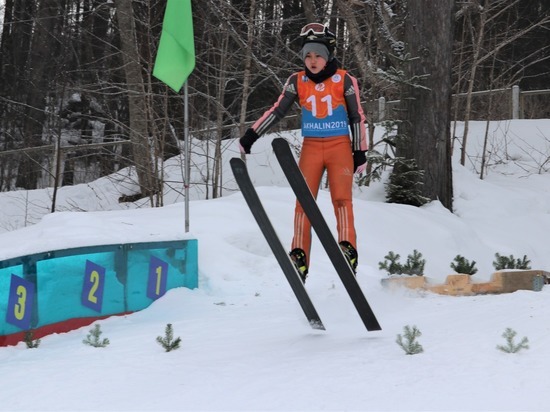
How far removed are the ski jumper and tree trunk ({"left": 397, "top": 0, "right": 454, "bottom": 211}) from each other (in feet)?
17.6

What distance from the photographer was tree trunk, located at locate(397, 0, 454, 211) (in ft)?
34.3

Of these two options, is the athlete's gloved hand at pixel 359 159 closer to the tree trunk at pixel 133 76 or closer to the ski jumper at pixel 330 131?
the ski jumper at pixel 330 131

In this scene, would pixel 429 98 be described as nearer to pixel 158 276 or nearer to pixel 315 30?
pixel 158 276

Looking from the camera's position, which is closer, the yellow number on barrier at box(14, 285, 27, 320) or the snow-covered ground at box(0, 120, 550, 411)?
the snow-covered ground at box(0, 120, 550, 411)

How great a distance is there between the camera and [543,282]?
5.89 meters

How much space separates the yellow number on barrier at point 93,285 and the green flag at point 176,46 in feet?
6.82

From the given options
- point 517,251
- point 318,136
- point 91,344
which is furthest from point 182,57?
point 517,251

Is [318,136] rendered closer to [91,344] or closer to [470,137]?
[91,344]

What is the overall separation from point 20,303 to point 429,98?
6877 millimetres

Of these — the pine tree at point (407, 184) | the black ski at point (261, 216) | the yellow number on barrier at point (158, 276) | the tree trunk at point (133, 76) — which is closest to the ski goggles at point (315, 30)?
the black ski at point (261, 216)

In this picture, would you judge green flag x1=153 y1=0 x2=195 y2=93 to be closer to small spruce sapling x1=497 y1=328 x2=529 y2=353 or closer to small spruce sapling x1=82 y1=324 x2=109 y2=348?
small spruce sapling x1=82 y1=324 x2=109 y2=348

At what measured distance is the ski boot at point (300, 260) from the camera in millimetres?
5171

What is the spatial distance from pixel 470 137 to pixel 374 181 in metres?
6.20

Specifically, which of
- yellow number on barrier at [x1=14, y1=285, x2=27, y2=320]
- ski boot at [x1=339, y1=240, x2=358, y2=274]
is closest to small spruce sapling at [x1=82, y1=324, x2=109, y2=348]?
yellow number on barrier at [x1=14, y1=285, x2=27, y2=320]
